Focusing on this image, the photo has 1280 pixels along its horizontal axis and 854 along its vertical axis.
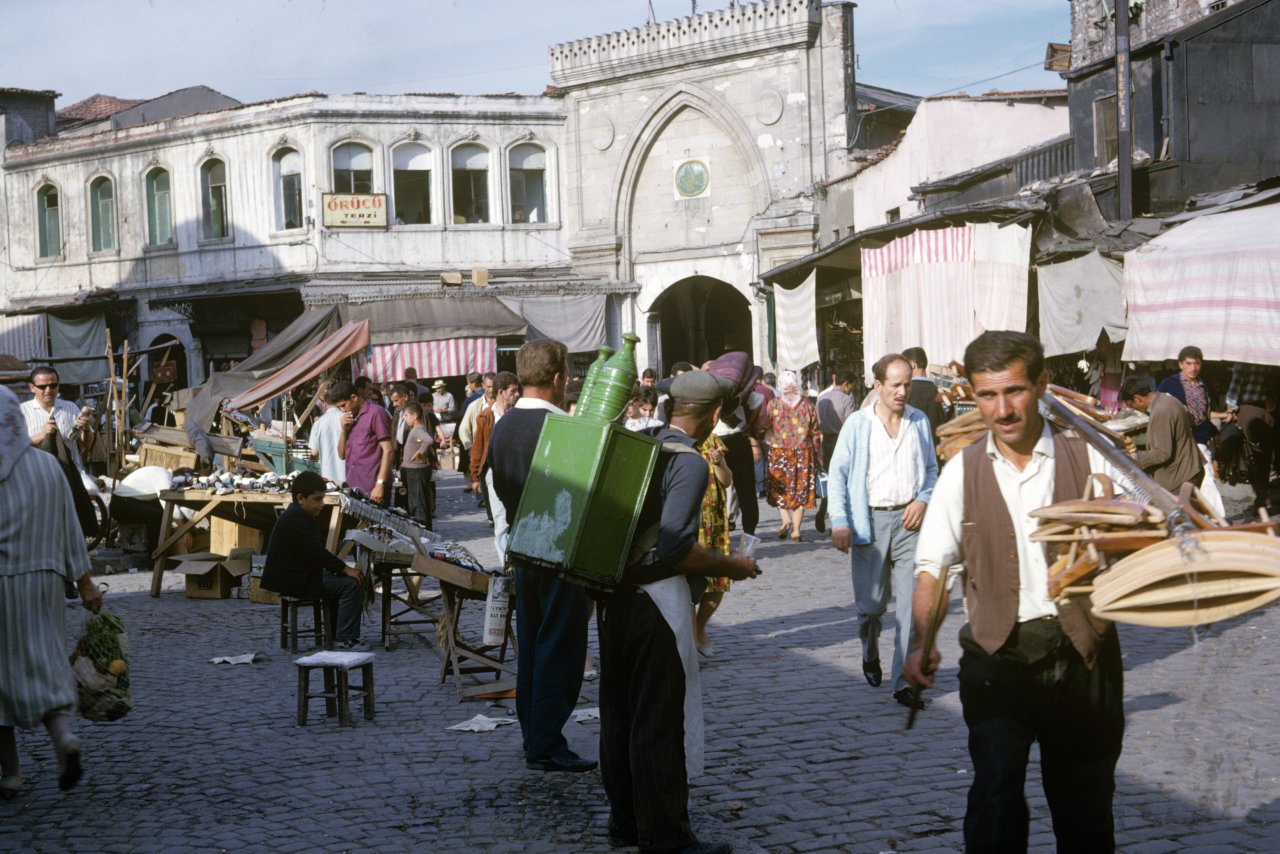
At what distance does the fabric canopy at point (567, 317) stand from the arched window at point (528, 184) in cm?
335

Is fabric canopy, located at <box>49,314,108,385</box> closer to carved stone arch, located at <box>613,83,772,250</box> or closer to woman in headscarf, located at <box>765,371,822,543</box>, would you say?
carved stone arch, located at <box>613,83,772,250</box>

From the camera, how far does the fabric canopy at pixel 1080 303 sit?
561 inches

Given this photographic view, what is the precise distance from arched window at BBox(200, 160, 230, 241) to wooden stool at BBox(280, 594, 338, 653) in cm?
2731

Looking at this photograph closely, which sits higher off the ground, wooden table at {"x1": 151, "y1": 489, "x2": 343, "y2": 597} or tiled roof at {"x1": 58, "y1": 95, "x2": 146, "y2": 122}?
tiled roof at {"x1": 58, "y1": 95, "x2": 146, "y2": 122}

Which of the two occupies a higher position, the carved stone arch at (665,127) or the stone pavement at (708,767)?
the carved stone arch at (665,127)

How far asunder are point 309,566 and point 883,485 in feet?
13.2

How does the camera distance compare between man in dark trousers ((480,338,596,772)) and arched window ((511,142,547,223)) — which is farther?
arched window ((511,142,547,223))

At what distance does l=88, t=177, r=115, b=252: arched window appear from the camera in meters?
37.7

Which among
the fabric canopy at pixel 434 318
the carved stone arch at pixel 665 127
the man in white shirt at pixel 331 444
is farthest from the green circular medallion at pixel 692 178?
the man in white shirt at pixel 331 444

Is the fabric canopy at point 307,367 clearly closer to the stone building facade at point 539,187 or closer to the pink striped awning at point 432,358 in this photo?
the pink striped awning at point 432,358

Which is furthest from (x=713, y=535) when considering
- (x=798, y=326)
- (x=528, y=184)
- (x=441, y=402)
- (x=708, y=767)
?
(x=528, y=184)

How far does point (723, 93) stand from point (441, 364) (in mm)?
8780

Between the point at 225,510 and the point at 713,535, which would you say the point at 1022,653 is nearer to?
the point at 713,535

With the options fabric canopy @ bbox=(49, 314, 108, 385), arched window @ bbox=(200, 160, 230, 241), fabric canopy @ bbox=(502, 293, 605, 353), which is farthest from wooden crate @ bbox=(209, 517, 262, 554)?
fabric canopy @ bbox=(49, 314, 108, 385)
